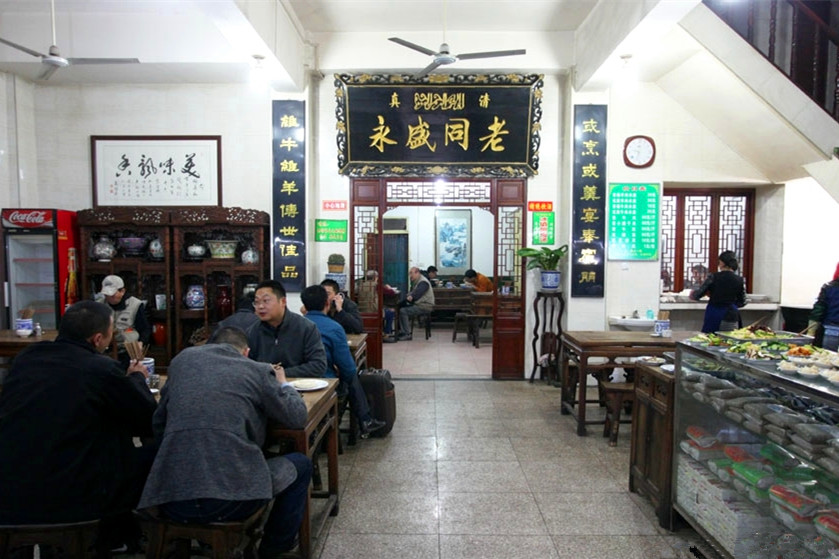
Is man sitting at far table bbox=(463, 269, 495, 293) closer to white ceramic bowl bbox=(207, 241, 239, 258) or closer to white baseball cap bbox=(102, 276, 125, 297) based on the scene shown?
white ceramic bowl bbox=(207, 241, 239, 258)

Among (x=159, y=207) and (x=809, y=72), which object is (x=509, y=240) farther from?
→ (x=159, y=207)

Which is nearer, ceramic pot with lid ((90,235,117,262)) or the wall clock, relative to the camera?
ceramic pot with lid ((90,235,117,262))

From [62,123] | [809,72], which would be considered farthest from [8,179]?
[809,72]

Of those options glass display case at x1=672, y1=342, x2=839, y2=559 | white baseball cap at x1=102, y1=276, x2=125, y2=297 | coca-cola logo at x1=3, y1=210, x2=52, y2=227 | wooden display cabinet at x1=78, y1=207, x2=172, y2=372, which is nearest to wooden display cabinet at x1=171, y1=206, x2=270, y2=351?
wooden display cabinet at x1=78, y1=207, x2=172, y2=372

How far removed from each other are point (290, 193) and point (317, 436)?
3675 millimetres

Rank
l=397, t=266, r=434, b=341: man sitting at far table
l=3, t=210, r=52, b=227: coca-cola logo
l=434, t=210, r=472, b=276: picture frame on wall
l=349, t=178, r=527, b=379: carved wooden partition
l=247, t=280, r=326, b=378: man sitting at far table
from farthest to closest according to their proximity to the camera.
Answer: l=434, t=210, r=472, b=276: picture frame on wall
l=397, t=266, r=434, b=341: man sitting at far table
l=349, t=178, r=527, b=379: carved wooden partition
l=3, t=210, r=52, b=227: coca-cola logo
l=247, t=280, r=326, b=378: man sitting at far table

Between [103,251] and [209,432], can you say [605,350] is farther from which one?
[103,251]

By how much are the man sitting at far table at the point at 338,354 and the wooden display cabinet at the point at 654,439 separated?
1915mm

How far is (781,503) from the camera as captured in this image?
2.07 meters

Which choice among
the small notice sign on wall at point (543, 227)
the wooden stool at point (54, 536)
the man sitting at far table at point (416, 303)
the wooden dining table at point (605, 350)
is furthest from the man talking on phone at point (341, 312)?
the man sitting at far table at point (416, 303)

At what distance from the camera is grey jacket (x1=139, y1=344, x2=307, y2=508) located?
181 cm

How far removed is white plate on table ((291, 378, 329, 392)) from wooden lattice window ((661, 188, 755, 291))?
16.3 feet

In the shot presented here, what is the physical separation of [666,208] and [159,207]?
19.5 feet

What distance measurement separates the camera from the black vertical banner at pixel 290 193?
222 inches
